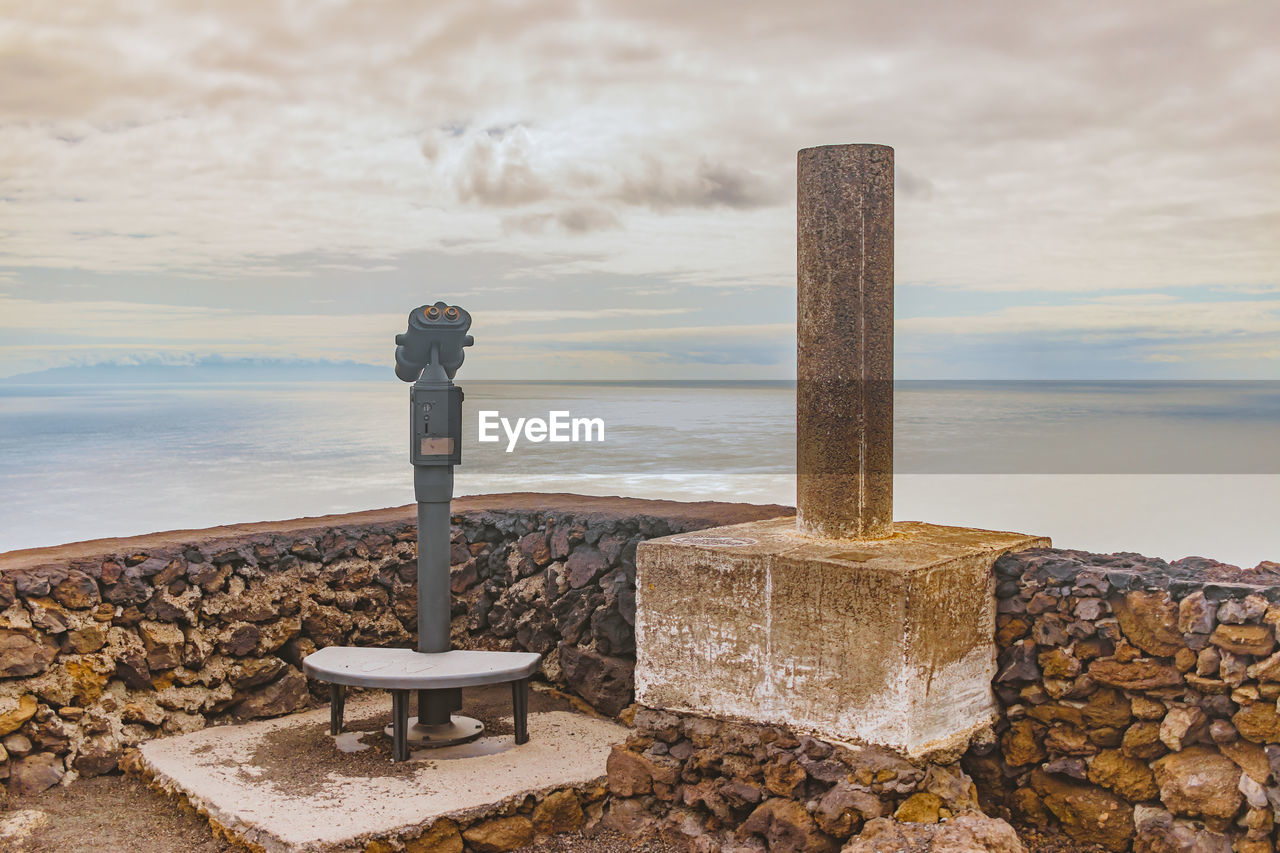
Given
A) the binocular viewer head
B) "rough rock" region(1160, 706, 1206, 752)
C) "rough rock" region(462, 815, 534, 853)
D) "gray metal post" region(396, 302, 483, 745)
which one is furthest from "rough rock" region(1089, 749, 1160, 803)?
the binocular viewer head

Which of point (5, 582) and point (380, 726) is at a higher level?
point (5, 582)

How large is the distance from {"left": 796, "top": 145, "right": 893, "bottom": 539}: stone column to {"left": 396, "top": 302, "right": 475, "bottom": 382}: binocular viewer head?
174 cm

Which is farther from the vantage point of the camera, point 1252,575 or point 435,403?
point 435,403

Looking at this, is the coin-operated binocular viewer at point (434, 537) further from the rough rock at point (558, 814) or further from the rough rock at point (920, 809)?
the rough rock at point (920, 809)

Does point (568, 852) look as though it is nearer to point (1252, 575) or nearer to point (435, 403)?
point (435, 403)

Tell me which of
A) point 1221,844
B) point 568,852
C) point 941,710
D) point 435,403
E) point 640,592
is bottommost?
point 568,852

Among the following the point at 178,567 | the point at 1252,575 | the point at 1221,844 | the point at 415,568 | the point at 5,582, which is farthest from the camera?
the point at 415,568

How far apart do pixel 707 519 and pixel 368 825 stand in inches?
91.2

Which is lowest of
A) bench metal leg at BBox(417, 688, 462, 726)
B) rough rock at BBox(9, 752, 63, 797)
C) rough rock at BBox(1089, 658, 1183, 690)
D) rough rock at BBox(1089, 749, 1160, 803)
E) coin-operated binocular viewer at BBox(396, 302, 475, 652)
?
rough rock at BBox(9, 752, 63, 797)

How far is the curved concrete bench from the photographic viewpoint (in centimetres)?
506

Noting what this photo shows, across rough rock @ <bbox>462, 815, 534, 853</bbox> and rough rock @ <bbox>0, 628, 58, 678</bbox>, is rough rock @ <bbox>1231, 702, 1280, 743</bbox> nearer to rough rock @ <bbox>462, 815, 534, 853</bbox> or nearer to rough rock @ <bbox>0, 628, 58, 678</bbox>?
rough rock @ <bbox>462, 815, 534, 853</bbox>

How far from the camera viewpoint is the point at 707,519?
5.86 metres

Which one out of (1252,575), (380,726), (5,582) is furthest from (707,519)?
(5,582)

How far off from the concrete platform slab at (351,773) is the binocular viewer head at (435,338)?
1.88 metres
